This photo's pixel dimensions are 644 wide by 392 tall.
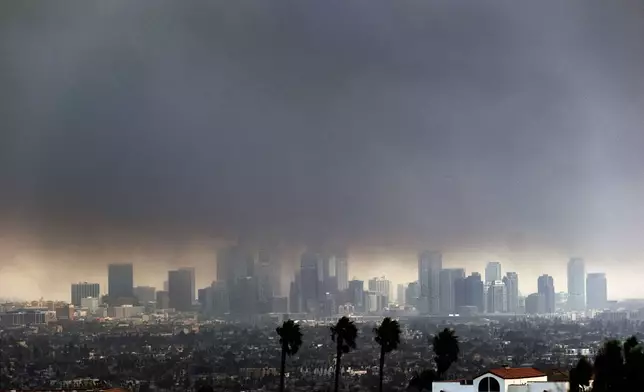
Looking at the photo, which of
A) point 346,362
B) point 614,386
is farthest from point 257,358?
point 614,386

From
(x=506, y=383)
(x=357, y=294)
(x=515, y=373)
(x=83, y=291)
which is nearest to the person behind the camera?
(x=506, y=383)

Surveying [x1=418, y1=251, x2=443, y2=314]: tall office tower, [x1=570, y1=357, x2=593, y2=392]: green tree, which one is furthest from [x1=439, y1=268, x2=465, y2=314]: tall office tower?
[x1=570, y1=357, x2=593, y2=392]: green tree

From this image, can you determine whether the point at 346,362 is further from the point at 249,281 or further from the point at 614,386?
the point at 614,386

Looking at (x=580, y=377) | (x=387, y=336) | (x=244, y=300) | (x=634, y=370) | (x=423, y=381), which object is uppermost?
(x=244, y=300)

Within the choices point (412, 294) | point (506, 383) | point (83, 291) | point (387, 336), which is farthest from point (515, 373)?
point (412, 294)

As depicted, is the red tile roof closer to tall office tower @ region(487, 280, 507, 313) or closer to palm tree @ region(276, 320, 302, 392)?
palm tree @ region(276, 320, 302, 392)

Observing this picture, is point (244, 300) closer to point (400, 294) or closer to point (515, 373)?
point (400, 294)

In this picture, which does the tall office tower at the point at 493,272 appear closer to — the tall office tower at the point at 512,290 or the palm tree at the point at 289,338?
the tall office tower at the point at 512,290
